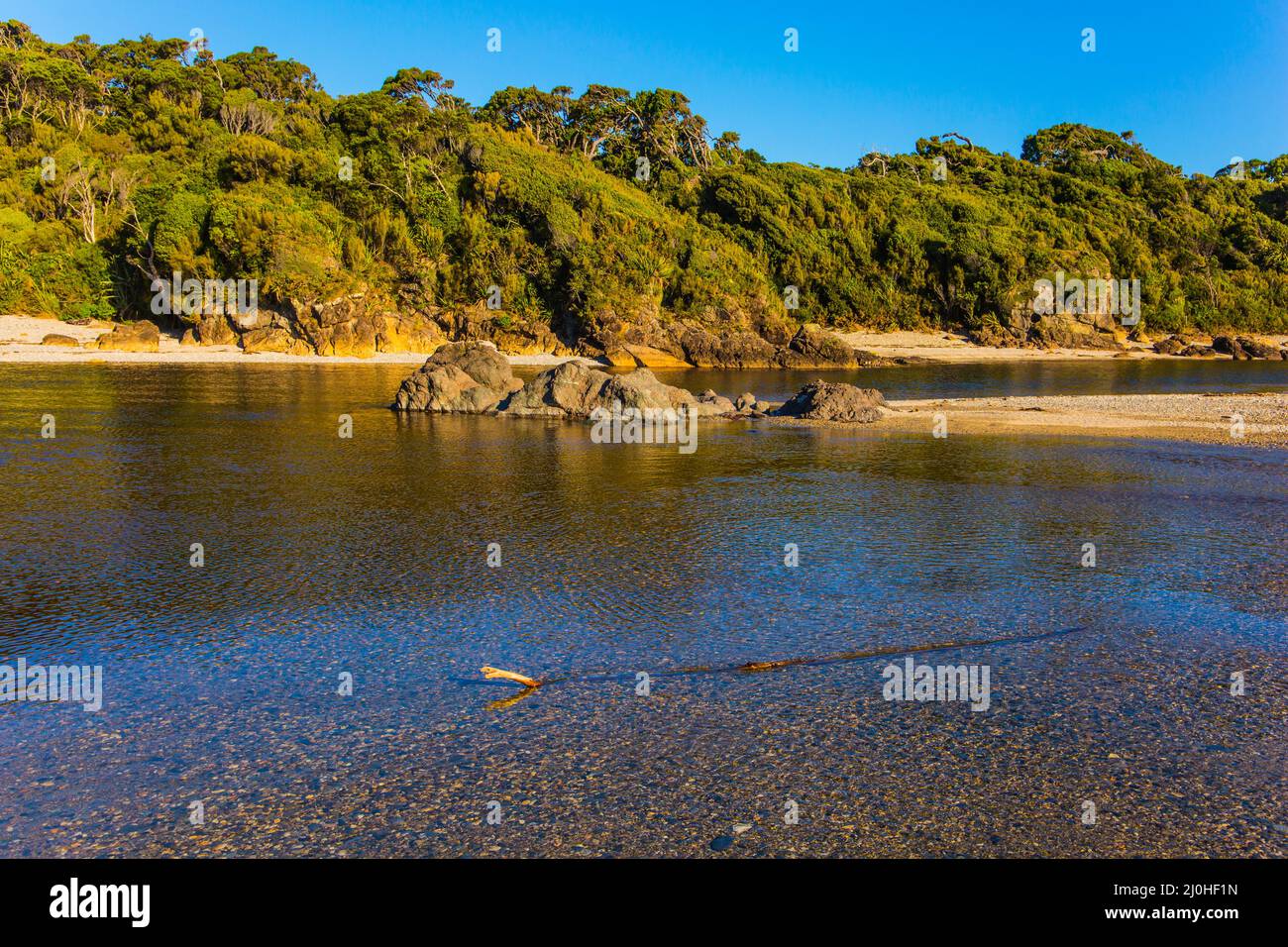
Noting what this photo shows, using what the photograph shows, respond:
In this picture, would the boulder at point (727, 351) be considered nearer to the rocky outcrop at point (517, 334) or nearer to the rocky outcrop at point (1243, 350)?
the rocky outcrop at point (517, 334)

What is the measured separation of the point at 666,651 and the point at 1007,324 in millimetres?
86139

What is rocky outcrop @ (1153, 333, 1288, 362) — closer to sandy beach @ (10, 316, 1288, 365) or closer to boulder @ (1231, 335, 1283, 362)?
boulder @ (1231, 335, 1283, 362)

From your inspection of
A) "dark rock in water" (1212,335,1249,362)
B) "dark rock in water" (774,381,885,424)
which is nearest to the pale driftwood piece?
"dark rock in water" (774,381,885,424)

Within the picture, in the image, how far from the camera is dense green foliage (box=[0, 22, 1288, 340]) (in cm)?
7031

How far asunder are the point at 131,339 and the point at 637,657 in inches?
2431

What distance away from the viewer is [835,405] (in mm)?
30125

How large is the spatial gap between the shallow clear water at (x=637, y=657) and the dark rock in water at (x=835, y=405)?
10.8 meters

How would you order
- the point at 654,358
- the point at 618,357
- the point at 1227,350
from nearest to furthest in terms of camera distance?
the point at 618,357 → the point at 654,358 → the point at 1227,350

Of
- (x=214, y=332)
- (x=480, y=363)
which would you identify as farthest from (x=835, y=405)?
(x=214, y=332)

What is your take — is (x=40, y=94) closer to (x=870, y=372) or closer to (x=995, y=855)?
(x=870, y=372)

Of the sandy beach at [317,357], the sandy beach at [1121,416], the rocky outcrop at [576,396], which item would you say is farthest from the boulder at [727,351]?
the rocky outcrop at [576,396]

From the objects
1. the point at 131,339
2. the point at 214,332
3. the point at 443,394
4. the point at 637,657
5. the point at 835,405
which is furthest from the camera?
the point at 214,332

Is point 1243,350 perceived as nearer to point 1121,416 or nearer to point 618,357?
point 618,357

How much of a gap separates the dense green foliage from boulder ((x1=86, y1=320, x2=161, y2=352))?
7.85 metres
